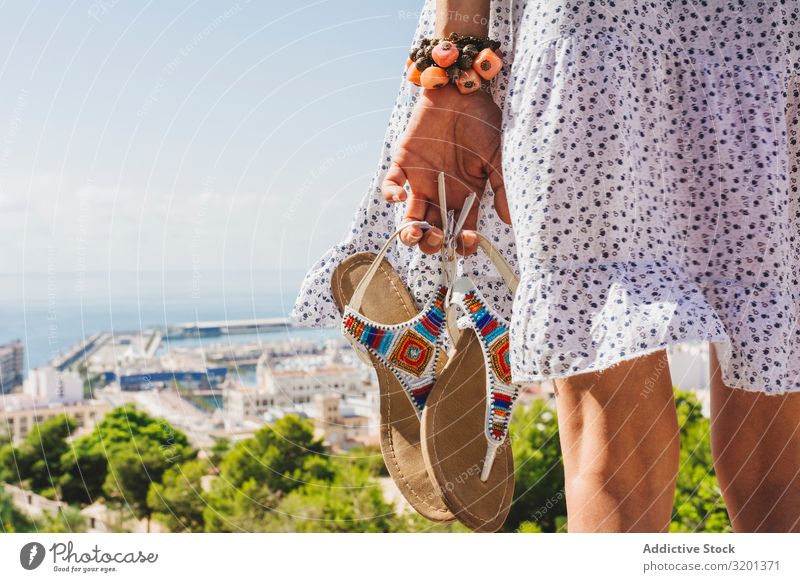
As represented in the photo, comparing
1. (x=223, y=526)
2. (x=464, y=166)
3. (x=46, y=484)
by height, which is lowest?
(x=223, y=526)

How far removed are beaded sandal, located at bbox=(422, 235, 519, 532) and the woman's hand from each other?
0.07 metres

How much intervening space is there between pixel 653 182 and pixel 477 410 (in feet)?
1.46

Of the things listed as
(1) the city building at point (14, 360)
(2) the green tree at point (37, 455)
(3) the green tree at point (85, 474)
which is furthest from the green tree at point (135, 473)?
(1) the city building at point (14, 360)

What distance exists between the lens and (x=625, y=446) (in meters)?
0.85

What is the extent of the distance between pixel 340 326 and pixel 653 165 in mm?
620

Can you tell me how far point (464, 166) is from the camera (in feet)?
3.66

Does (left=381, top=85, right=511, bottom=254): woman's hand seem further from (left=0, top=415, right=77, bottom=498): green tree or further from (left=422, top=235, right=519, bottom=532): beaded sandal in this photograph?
(left=0, top=415, right=77, bottom=498): green tree

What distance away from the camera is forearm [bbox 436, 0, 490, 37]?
1.05 meters

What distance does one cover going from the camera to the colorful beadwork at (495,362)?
1153 millimetres

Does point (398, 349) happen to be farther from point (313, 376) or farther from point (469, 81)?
point (469, 81)

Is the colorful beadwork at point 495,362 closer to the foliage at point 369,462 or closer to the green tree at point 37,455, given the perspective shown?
the foliage at point 369,462
